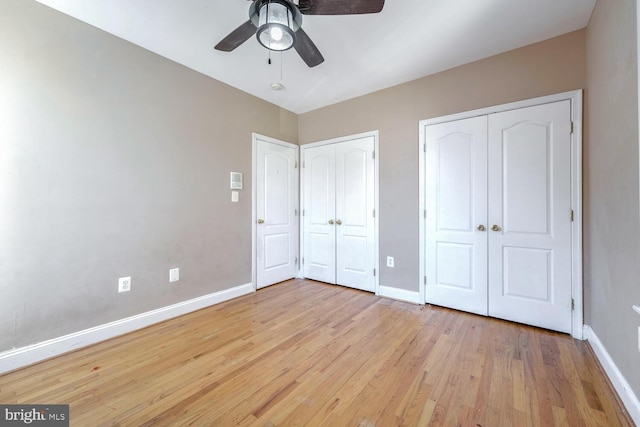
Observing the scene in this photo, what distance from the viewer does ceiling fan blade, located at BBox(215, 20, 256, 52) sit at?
67.1 inches

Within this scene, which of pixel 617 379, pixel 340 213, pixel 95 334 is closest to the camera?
pixel 617 379

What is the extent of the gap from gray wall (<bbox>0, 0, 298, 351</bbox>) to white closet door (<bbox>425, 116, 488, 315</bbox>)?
2.36m

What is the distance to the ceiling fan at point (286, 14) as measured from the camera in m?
1.49

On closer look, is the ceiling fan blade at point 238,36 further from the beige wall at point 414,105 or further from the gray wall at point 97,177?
the beige wall at point 414,105

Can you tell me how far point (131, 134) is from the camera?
7.57 ft

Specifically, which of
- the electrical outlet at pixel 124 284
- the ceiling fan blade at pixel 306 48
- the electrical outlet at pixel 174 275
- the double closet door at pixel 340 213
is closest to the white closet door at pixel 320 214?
the double closet door at pixel 340 213

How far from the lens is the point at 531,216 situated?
2320 millimetres

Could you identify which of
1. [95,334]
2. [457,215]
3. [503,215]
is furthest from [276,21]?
[95,334]

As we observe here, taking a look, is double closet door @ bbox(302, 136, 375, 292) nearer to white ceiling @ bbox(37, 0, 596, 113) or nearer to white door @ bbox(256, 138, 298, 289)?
white door @ bbox(256, 138, 298, 289)

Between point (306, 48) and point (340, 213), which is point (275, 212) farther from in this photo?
point (306, 48)

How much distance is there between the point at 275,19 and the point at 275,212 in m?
2.39

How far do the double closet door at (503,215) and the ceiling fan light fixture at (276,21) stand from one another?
1888 mm

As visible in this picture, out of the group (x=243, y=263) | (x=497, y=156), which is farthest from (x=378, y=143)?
(x=243, y=263)

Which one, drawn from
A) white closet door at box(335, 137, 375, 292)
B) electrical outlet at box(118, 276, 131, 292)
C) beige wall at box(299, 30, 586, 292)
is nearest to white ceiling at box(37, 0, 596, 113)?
beige wall at box(299, 30, 586, 292)
